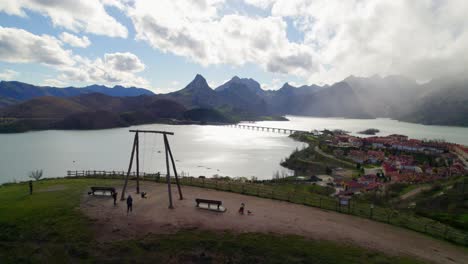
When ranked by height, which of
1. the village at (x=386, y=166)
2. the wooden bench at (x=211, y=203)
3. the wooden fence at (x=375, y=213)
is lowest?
the village at (x=386, y=166)

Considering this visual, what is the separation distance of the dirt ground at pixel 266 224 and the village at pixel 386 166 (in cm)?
3214

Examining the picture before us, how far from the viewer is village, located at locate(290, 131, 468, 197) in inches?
2345

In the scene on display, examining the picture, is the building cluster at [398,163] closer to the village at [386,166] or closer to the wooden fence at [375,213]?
the village at [386,166]

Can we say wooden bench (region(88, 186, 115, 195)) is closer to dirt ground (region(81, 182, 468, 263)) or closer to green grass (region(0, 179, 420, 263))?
dirt ground (region(81, 182, 468, 263))

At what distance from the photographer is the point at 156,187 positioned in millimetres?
26438

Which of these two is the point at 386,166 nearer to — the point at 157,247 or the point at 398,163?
the point at 398,163

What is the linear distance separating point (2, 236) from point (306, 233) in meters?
17.7

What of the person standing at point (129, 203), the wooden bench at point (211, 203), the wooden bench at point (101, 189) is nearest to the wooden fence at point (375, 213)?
the wooden bench at point (211, 203)

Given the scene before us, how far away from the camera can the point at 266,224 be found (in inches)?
711

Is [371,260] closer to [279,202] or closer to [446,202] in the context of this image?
[279,202]

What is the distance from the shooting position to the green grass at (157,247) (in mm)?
13961

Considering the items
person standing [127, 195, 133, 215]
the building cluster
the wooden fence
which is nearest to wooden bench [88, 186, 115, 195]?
person standing [127, 195, 133, 215]

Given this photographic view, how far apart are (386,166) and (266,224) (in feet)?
256

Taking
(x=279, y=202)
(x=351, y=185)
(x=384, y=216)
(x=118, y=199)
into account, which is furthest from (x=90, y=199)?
(x=351, y=185)
